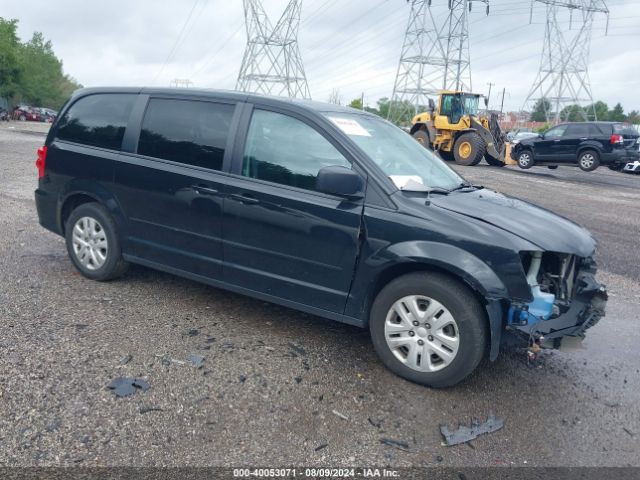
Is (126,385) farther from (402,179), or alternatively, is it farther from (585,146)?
(585,146)

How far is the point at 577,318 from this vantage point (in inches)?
144

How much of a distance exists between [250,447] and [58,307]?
2425 mm

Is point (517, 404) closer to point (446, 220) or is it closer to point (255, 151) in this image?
point (446, 220)

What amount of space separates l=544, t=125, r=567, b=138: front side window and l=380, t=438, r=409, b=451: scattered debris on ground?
1957 centimetres

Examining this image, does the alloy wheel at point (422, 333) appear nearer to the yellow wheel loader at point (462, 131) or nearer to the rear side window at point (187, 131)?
the rear side window at point (187, 131)

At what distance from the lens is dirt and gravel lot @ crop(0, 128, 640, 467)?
2887 millimetres

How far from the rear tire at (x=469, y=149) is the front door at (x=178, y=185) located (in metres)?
17.1

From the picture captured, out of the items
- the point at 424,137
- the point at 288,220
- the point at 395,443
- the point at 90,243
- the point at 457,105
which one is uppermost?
the point at 457,105

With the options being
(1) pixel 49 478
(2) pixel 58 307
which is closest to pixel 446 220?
(1) pixel 49 478

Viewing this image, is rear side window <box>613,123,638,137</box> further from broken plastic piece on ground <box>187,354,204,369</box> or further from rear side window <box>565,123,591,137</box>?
broken plastic piece on ground <box>187,354,204,369</box>

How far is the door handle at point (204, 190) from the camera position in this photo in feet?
14.0

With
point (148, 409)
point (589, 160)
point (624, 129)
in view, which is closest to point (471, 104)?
point (589, 160)

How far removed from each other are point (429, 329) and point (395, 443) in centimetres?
82

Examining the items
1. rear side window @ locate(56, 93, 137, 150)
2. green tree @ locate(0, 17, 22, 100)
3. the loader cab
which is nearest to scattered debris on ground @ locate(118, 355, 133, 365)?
rear side window @ locate(56, 93, 137, 150)
